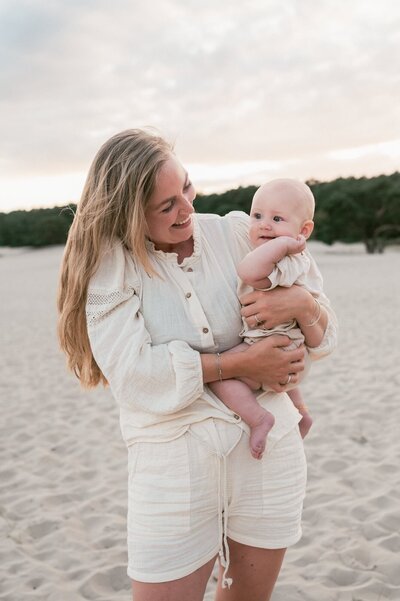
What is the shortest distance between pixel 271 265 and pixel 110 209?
0.47 meters

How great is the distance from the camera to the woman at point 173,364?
71.3 inches

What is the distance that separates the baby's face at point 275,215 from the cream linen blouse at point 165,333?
0.14 metres

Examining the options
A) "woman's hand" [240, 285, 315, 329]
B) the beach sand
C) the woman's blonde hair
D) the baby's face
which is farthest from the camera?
the beach sand

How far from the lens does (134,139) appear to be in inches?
72.5

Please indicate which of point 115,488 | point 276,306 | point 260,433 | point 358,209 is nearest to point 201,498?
point 260,433

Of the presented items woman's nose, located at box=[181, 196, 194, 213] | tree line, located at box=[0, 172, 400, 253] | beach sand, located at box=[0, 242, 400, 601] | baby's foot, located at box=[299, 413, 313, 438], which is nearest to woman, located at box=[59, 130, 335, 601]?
woman's nose, located at box=[181, 196, 194, 213]

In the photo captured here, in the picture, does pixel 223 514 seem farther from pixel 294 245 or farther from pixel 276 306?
pixel 294 245

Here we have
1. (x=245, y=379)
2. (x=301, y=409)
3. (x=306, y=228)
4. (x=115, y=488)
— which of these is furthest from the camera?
(x=115, y=488)

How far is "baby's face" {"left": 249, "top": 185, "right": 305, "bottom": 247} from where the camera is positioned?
2.03 m

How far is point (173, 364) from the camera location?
1800 mm

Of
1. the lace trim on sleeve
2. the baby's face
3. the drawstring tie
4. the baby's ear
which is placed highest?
the baby's face

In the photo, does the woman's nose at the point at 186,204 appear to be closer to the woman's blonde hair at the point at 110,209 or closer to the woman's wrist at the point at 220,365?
the woman's blonde hair at the point at 110,209

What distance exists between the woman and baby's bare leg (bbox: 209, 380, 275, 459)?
0.03 meters

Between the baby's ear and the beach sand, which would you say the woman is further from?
the beach sand
